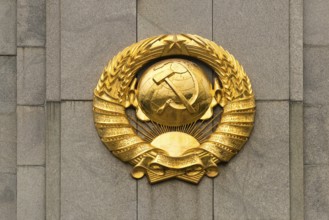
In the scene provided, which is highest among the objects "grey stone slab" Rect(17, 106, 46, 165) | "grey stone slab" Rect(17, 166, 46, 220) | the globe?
the globe

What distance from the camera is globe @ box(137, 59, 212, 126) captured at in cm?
1313

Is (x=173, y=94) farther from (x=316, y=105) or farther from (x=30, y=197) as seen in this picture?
(x=30, y=197)

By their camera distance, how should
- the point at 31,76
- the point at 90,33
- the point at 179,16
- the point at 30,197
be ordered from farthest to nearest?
1. the point at 31,76
2. the point at 30,197
3. the point at 179,16
4. the point at 90,33

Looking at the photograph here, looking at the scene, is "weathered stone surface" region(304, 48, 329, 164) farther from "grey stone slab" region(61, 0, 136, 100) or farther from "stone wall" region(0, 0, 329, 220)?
"grey stone slab" region(61, 0, 136, 100)

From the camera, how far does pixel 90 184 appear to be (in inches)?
517

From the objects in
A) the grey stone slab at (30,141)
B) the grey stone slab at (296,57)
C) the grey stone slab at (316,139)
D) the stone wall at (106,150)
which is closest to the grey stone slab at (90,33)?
the stone wall at (106,150)

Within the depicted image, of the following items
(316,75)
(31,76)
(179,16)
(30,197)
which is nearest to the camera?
(179,16)

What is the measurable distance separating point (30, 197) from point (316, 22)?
4.11 metres

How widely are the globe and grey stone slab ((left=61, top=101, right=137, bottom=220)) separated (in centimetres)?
77

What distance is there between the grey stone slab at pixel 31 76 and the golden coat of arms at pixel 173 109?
84 centimetres

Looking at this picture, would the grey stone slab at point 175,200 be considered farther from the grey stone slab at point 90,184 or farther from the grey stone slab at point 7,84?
the grey stone slab at point 7,84

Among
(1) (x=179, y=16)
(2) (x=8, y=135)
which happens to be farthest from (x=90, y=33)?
(2) (x=8, y=135)

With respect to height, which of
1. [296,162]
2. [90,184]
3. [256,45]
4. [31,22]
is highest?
[31,22]

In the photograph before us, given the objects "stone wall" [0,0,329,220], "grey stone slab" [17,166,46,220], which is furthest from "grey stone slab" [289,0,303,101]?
"grey stone slab" [17,166,46,220]
